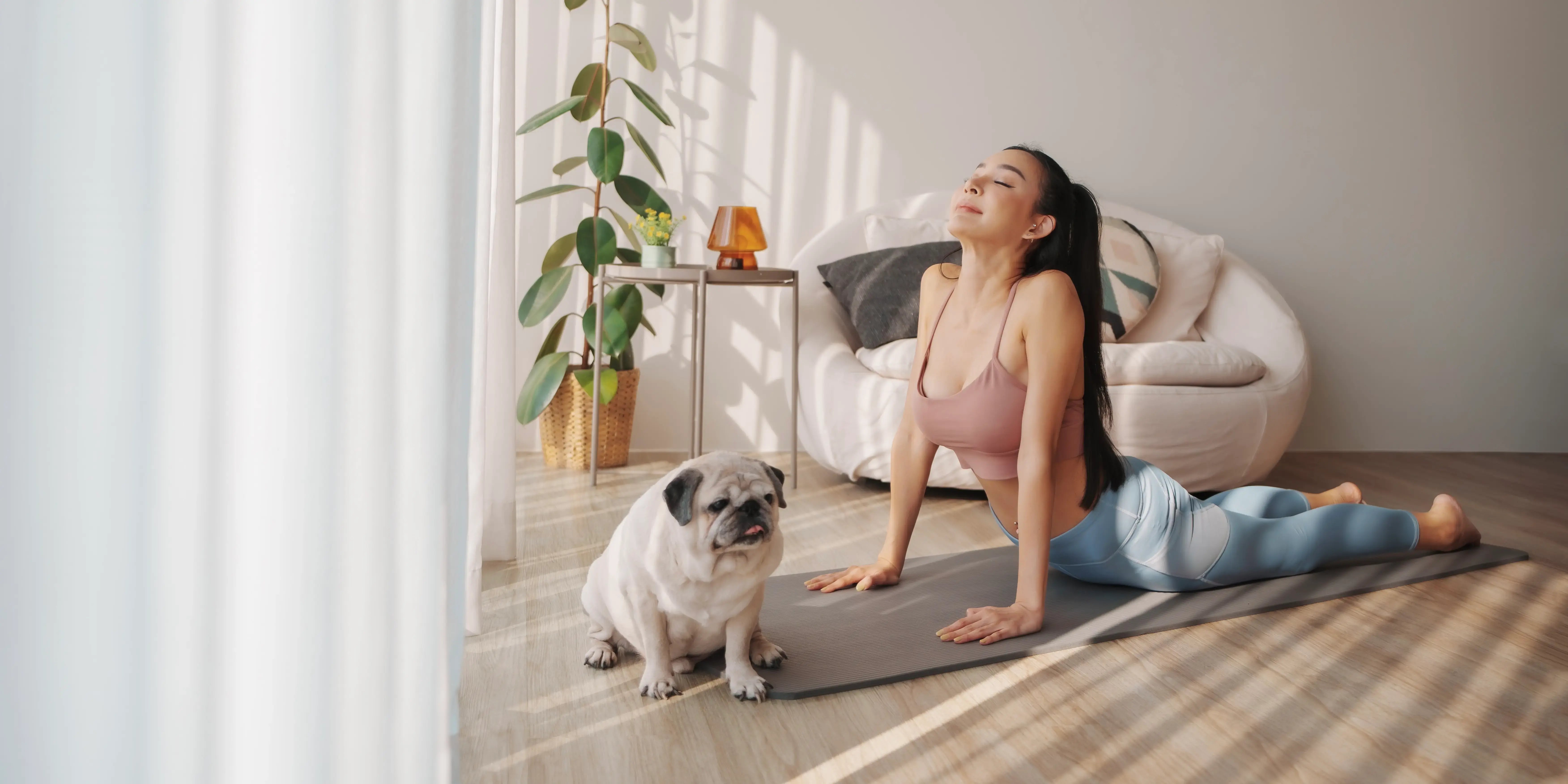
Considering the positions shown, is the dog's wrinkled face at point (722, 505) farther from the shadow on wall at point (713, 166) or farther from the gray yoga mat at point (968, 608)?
the shadow on wall at point (713, 166)

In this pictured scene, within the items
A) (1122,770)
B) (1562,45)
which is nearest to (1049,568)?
(1122,770)

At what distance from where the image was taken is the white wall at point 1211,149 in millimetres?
3748

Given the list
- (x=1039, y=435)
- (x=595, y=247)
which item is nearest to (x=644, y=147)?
(x=595, y=247)

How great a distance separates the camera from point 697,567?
1429mm

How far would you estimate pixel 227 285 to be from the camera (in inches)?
19.1

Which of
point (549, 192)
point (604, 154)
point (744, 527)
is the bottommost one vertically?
point (744, 527)

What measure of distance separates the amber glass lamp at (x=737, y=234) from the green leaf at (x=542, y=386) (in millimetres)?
624

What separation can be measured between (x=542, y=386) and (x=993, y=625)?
6.43 ft

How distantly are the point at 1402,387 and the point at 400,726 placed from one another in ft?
15.1

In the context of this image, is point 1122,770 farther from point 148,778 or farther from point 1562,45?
point 1562,45

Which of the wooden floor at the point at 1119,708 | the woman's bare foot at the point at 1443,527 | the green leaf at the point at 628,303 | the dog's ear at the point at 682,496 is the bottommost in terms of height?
the wooden floor at the point at 1119,708

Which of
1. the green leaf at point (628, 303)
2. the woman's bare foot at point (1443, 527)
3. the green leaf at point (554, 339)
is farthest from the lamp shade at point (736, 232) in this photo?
the woman's bare foot at point (1443, 527)

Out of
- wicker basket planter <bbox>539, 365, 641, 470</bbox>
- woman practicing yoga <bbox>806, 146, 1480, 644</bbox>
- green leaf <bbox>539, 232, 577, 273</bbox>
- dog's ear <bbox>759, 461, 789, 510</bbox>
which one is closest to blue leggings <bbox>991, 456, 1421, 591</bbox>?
woman practicing yoga <bbox>806, 146, 1480, 644</bbox>

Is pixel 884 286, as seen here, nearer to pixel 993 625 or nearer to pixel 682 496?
pixel 993 625
